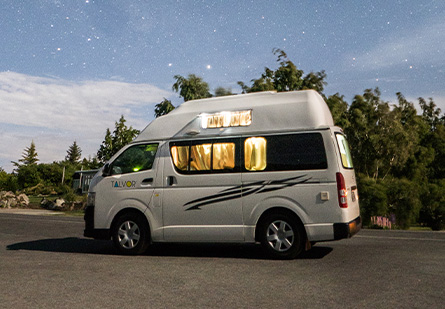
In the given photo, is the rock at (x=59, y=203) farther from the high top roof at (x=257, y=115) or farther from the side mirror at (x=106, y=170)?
the high top roof at (x=257, y=115)

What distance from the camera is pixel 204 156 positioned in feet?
27.3

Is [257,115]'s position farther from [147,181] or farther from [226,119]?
[147,181]

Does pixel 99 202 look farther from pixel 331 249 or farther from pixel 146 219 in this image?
pixel 331 249

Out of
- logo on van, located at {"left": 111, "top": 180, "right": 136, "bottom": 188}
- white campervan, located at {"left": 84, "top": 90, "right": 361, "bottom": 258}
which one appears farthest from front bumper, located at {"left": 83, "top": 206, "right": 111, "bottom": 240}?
logo on van, located at {"left": 111, "top": 180, "right": 136, "bottom": 188}

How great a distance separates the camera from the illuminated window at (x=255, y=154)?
26.1ft

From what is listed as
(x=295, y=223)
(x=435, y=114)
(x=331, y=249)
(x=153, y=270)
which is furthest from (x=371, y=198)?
(x=435, y=114)

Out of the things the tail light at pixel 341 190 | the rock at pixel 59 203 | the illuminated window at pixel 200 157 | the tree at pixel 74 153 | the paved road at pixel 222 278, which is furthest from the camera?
the tree at pixel 74 153

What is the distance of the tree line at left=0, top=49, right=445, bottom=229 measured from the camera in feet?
101

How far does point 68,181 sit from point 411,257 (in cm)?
8258

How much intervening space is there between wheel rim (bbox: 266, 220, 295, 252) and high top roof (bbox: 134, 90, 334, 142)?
1.62 meters

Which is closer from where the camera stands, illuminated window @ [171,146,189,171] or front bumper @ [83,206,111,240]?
illuminated window @ [171,146,189,171]

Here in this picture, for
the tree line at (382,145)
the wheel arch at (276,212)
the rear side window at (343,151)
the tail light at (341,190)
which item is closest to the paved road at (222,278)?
the wheel arch at (276,212)

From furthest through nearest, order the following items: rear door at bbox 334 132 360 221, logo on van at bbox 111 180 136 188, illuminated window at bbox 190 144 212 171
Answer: logo on van at bbox 111 180 136 188 → illuminated window at bbox 190 144 212 171 → rear door at bbox 334 132 360 221

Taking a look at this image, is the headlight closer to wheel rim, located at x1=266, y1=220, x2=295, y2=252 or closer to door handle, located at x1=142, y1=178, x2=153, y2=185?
door handle, located at x1=142, y1=178, x2=153, y2=185
